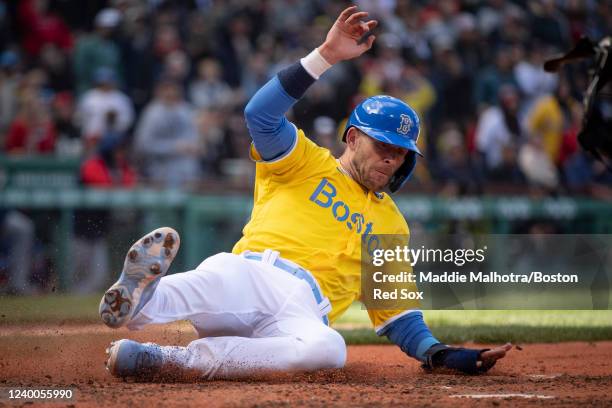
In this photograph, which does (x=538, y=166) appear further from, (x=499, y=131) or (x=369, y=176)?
(x=369, y=176)

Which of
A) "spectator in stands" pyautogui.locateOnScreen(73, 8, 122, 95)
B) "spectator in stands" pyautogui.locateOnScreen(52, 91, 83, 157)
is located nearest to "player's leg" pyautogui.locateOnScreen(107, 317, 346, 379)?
"spectator in stands" pyautogui.locateOnScreen(52, 91, 83, 157)

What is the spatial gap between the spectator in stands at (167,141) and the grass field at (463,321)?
3.33m

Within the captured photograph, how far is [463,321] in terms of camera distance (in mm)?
8070

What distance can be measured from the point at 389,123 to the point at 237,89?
309 inches

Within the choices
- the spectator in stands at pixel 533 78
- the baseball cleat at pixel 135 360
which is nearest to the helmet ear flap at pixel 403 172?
the baseball cleat at pixel 135 360

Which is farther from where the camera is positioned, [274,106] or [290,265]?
[290,265]

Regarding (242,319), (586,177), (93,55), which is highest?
(93,55)

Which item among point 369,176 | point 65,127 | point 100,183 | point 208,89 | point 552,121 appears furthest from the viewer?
point 552,121

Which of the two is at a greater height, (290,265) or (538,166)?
(538,166)

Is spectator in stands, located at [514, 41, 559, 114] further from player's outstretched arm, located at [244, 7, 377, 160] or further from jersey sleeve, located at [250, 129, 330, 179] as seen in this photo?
player's outstretched arm, located at [244, 7, 377, 160]

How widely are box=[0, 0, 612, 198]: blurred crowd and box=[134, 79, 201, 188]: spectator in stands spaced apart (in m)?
0.01

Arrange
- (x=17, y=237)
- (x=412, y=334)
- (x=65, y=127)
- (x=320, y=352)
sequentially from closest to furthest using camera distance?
(x=320, y=352)
(x=412, y=334)
(x=17, y=237)
(x=65, y=127)

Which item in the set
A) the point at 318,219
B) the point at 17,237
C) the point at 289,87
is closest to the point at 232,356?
the point at 318,219

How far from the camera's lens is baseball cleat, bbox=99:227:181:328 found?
425 cm
